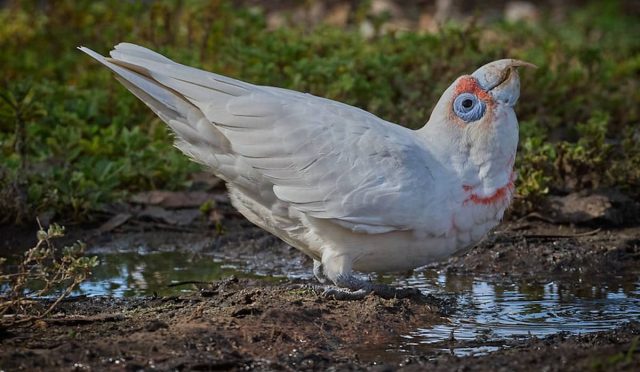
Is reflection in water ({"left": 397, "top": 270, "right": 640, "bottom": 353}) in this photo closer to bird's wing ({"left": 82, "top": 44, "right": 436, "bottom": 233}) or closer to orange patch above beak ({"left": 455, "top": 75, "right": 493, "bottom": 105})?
bird's wing ({"left": 82, "top": 44, "right": 436, "bottom": 233})

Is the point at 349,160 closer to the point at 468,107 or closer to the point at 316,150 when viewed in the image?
the point at 316,150

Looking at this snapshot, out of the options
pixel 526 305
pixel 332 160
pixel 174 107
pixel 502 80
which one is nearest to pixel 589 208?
pixel 526 305

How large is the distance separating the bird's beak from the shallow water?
1.04 metres

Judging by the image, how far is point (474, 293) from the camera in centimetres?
597

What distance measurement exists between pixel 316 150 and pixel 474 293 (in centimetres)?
132

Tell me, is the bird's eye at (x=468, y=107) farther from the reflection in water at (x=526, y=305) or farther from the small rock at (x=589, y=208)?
the small rock at (x=589, y=208)

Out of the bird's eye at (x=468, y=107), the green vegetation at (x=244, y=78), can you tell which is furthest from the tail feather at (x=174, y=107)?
the green vegetation at (x=244, y=78)

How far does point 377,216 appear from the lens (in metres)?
5.12

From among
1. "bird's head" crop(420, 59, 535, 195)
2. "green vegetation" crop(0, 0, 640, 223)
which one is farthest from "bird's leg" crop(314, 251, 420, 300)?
"green vegetation" crop(0, 0, 640, 223)

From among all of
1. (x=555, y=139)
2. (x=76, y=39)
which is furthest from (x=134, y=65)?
(x=76, y=39)

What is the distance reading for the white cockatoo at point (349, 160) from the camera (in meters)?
5.16

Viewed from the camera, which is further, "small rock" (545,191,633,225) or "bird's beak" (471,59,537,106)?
"small rock" (545,191,633,225)

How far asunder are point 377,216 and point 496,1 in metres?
11.4

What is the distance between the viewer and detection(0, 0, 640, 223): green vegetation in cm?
737
